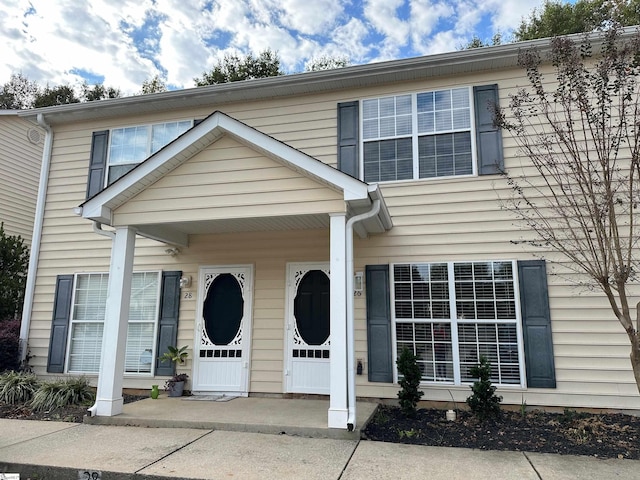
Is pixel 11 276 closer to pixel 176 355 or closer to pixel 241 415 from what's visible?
pixel 176 355

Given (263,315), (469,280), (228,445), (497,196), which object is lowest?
(228,445)

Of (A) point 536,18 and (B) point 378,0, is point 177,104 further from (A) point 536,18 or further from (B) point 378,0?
(A) point 536,18

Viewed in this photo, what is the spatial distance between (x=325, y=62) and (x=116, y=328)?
48.4ft

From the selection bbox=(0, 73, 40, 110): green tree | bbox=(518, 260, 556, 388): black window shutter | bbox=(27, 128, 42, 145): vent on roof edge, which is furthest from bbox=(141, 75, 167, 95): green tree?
bbox=(518, 260, 556, 388): black window shutter

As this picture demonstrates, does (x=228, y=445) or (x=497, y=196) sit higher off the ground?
(x=497, y=196)

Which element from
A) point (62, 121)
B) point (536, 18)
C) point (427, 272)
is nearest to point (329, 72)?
point (427, 272)

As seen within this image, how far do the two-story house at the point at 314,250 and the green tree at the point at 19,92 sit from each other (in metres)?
15.4

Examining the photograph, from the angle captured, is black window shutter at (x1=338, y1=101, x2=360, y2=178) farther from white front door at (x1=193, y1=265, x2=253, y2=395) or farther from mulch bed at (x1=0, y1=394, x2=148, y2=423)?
mulch bed at (x1=0, y1=394, x2=148, y2=423)

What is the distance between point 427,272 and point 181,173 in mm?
3511

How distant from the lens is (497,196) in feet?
18.9

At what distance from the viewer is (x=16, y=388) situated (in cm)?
600

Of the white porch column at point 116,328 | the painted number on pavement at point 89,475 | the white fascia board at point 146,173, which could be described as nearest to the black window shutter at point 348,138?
the white fascia board at point 146,173

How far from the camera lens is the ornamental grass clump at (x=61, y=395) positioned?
5.67m

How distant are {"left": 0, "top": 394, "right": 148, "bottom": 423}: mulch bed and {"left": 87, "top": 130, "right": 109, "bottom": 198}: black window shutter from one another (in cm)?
349
